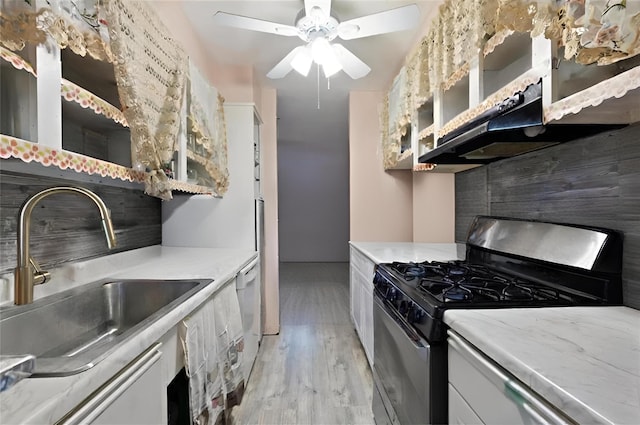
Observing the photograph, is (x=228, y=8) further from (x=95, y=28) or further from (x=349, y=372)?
(x=349, y=372)

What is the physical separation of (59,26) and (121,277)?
3.41 feet

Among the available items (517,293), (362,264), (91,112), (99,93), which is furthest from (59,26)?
(362,264)

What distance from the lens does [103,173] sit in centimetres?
104

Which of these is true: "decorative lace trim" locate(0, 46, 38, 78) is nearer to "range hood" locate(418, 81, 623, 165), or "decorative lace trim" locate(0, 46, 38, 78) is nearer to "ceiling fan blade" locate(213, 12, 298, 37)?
"ceiling fan blade" locate(213, 12, 298, 37)

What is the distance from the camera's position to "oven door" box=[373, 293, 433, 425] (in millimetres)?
971

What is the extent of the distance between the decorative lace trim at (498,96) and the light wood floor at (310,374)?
5.53 feet

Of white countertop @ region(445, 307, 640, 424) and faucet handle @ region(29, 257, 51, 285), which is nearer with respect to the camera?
white countertop @ region(445, 307, 640, 424)

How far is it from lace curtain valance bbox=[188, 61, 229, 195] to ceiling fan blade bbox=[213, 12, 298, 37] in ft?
0.99

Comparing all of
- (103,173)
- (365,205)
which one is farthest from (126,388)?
(365,205)

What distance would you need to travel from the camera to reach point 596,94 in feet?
2.37

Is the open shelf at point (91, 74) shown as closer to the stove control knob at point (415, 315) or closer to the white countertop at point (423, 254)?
the stove control knob at point (415, 315)

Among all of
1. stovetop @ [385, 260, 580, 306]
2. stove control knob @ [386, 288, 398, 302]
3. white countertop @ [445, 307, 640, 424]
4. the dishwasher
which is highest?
stovetop @ [385, 260, 580, 306]

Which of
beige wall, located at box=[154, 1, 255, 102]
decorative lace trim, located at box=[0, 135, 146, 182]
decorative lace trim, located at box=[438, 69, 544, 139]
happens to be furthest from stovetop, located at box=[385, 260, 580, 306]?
beige wall, located at box=[154, 1, 255, 102]

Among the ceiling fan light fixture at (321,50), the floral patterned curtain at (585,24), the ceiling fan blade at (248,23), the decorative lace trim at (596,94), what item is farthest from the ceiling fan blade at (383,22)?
the decorative lace trim at (596,94)
